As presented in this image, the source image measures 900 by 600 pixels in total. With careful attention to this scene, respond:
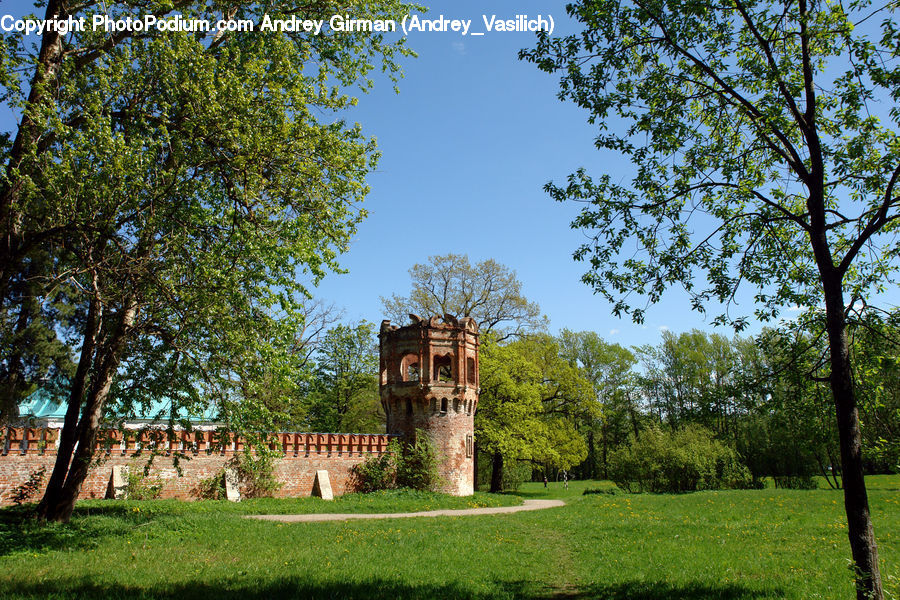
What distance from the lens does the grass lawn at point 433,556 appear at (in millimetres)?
7449

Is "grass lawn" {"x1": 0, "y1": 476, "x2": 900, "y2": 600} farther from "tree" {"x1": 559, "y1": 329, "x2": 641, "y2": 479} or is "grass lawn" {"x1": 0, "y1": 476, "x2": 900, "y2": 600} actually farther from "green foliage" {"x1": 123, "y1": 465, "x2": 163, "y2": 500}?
"tree" {"x1": 559, "y1": 329, "x2": 641, "y2": 479}

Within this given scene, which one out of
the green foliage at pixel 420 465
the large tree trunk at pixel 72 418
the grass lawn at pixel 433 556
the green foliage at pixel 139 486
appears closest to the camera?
the grass lawn at pixel 433 556

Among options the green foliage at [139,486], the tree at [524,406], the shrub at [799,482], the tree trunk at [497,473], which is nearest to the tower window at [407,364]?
the tree at [524,406]

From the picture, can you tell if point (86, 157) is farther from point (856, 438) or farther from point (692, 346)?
point (692, 346)

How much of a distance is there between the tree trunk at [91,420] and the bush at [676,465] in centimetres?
2444

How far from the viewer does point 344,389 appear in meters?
33.0

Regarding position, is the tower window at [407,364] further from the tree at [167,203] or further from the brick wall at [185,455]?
the tree at [167,203]

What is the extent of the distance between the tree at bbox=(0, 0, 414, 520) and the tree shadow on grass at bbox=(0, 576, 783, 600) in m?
3.14

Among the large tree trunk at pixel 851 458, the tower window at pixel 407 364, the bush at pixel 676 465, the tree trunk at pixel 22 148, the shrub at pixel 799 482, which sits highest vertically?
the tree trunk at pixel 22 148

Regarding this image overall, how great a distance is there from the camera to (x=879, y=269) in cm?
774

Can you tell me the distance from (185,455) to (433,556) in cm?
598

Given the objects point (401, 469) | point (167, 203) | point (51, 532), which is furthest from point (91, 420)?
point (401, 469)

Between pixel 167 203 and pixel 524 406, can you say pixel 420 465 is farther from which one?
pixel 167 203

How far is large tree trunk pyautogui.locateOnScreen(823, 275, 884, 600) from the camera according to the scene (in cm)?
624
